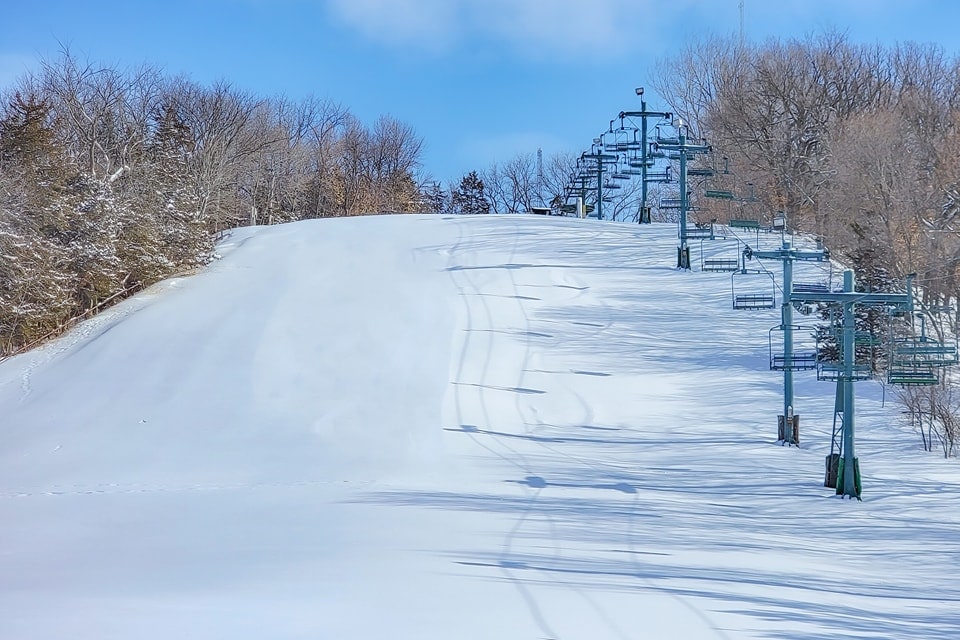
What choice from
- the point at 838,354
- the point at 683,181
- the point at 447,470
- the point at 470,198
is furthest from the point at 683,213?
the point at 470,198

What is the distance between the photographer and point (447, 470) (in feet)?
57.8

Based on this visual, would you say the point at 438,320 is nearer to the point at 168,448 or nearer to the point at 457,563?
the point at 168,448

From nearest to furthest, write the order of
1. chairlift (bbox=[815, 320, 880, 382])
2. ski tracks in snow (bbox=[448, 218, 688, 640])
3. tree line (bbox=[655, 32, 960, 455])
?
1. ski tracks in snow (bbox=[448, 218, 688, 640])
2. chairlift (bbox=[815, 320, 880, 382])
3. tree line (bbox=[655, 32, 960, 455])

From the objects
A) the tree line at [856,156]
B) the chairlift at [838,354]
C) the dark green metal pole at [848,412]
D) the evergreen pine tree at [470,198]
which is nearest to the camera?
the dark green metal pole at [848,412]

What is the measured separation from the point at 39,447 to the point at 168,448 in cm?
287

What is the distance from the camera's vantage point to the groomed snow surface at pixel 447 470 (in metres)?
8.36

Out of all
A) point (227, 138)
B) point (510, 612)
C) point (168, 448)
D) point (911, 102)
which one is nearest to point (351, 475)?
point (168, 448)

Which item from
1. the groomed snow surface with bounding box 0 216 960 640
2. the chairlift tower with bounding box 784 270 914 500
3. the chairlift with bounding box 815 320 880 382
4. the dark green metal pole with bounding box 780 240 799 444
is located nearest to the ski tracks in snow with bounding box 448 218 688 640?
the groomed snow surface with bounding box 0 216 960 640

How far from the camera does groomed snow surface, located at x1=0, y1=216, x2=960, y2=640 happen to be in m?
8.36

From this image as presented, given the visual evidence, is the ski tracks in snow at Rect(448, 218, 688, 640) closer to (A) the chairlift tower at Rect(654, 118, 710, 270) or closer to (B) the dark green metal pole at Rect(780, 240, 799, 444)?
(B) the dark green metal pole at Rect(780, 240, 799, 444)

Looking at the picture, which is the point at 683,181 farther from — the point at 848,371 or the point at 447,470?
the point at 447,470

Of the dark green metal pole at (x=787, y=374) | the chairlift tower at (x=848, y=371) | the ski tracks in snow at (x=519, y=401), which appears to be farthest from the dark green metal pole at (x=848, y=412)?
the ski tracks in snow at (x=519, y=401)

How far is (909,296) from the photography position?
53.8ft

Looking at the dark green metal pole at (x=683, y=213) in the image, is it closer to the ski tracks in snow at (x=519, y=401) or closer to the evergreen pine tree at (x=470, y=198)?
the ski tracks in snow at (x=519, y=401)
